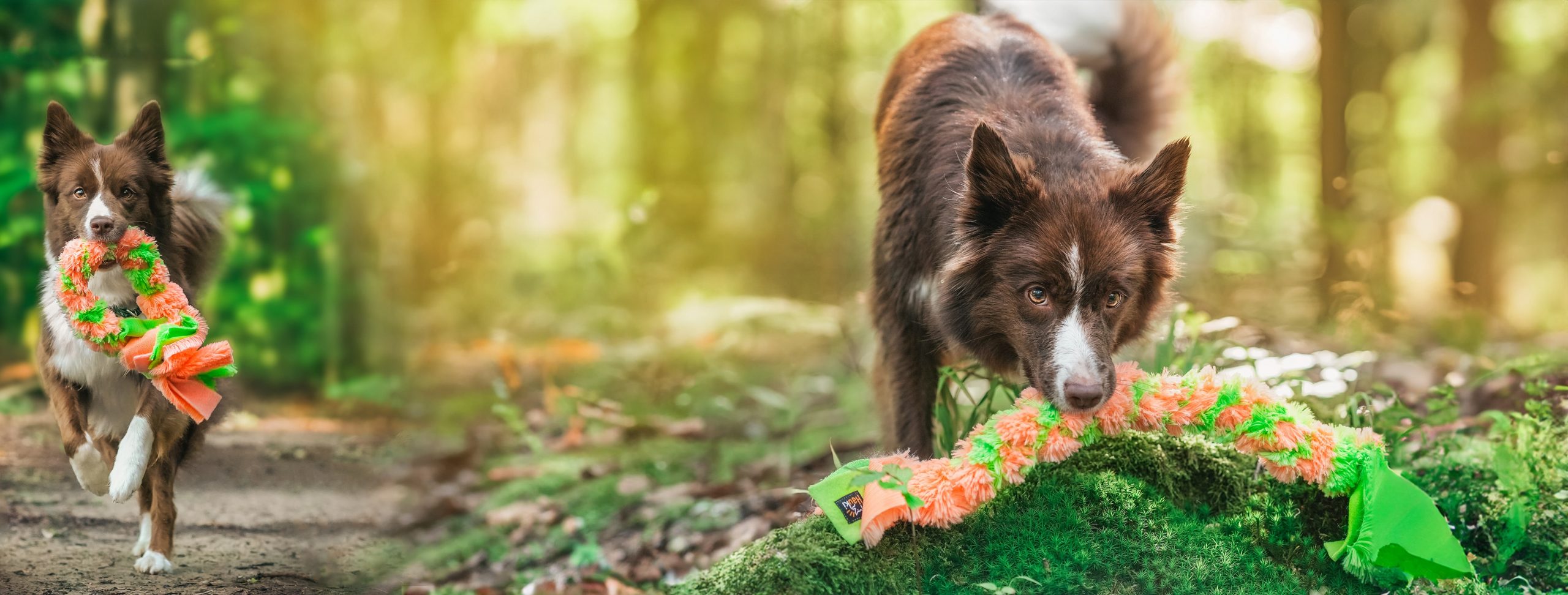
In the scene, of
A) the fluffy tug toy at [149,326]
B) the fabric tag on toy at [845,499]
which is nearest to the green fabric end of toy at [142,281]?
the fluffy tug toy at [149,326]

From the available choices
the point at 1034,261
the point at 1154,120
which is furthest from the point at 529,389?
the point at 1034,261

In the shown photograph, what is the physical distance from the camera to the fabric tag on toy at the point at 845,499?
2.80 metres

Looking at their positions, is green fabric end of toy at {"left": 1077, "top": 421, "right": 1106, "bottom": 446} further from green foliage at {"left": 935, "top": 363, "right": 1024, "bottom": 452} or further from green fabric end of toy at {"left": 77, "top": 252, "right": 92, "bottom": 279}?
green fabric end of toy at {"left": 77, "top": 252, "right": 92, "bottom": 279}

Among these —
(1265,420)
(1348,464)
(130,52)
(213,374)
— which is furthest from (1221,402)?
(130,52)

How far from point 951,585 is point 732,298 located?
9608mm

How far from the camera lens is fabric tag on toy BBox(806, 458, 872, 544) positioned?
9.20 feet

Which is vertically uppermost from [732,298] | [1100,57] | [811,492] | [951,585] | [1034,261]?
[1100,57]

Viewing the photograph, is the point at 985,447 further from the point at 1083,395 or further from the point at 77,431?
the point at 77,431

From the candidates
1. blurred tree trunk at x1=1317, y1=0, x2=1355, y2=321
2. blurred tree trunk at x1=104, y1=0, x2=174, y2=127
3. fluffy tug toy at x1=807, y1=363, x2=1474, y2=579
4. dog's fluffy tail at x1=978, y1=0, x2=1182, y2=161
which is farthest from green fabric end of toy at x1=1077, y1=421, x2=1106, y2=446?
blurred tree trunk at x1=1317, y1=0, x2=1355, y2=321

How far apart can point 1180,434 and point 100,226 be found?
10.9 feet

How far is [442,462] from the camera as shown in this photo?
6875 millimetres

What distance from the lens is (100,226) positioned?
9.89 feet

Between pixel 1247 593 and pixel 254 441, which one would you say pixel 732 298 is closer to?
pixel 254 441

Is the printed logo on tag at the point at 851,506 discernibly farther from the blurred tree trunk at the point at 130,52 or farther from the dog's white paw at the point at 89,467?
the blurred tree trunk at the point at 130,52
